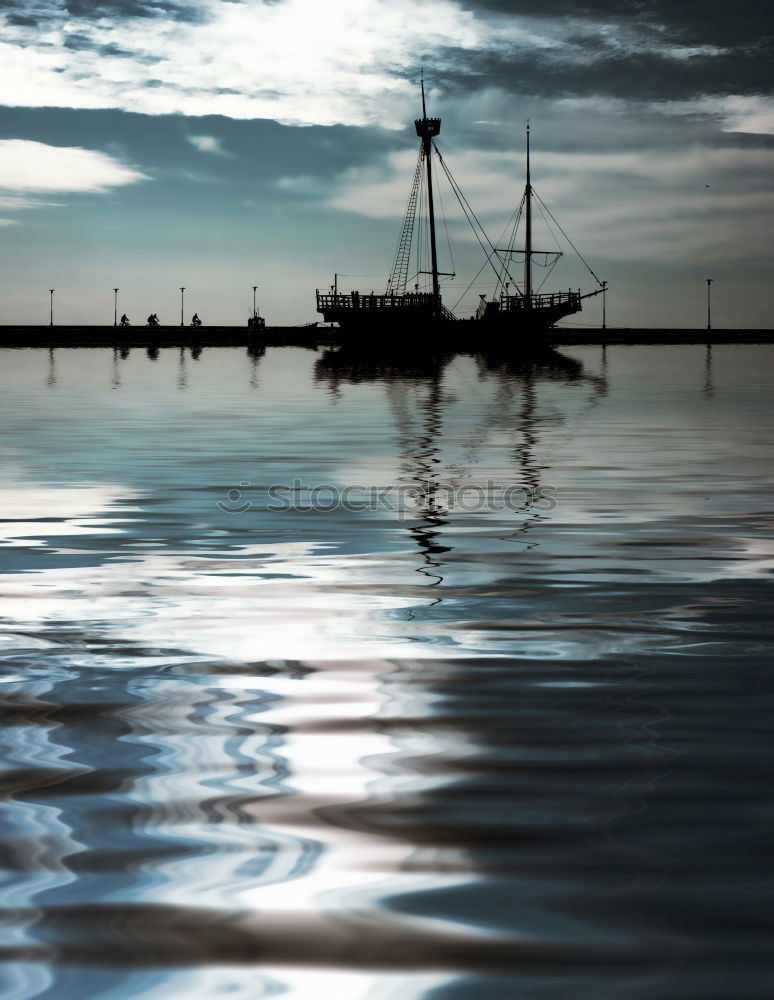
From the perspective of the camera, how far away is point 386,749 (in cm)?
639

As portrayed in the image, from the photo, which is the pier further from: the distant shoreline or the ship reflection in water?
the ship reflection in water

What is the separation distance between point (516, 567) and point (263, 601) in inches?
107

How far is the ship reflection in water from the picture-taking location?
4297 mm

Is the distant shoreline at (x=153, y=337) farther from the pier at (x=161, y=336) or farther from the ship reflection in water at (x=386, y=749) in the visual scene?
the ship reflection in water at (x=386, y=749)

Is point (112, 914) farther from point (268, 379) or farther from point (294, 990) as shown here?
point (268, 379)

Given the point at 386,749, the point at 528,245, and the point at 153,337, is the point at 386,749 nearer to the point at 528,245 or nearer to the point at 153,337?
the point at 528,245

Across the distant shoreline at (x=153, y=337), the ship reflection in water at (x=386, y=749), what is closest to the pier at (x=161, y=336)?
the distant shoreline at (x=153, y=337)

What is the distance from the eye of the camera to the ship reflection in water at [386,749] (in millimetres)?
4297

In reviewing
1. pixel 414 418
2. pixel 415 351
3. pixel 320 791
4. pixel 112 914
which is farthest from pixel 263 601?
pixel 415 351

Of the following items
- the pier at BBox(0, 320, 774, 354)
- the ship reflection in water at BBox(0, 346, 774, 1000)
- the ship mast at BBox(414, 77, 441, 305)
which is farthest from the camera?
the pier at BBox(0, 320, 774, 354)

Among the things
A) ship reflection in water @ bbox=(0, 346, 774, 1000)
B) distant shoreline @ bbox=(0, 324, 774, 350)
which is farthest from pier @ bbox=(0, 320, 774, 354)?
ship reflection in water @ bbox=(0, 346, 774, 1000)

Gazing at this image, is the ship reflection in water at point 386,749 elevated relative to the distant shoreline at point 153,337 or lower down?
lower down

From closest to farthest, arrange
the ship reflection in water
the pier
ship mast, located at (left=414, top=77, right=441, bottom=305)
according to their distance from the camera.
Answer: the ship reflection in water → ship mast, located at (left=414, top=77, right=441, bottom=305) → the pier

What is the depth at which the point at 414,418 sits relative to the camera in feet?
116
